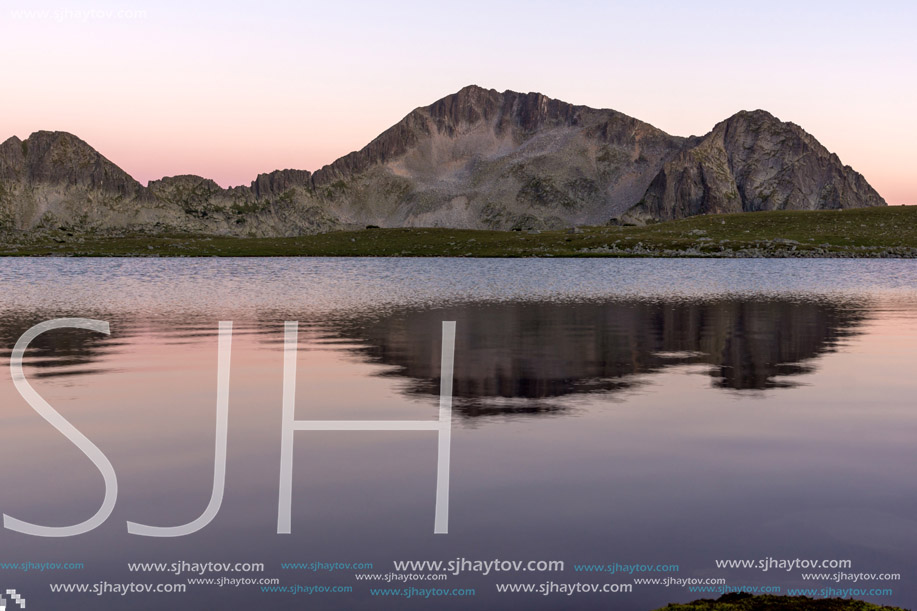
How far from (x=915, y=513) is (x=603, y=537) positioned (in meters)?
4.36

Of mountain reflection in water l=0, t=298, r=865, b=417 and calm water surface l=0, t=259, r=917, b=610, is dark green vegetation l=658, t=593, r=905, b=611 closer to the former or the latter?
calm water surface l=0, t=259, r=917, b=610

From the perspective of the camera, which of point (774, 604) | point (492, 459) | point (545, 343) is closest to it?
point (774, 604)

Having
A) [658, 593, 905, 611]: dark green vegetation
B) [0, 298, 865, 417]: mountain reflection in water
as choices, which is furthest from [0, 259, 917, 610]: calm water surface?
[658, 593, 905, 611]: dark green vegetation

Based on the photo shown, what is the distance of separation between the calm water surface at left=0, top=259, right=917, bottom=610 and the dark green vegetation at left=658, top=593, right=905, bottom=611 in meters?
0.74

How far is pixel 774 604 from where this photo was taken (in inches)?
296

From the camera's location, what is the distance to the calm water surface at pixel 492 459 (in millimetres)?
9344

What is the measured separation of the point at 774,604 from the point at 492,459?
21.7 ft

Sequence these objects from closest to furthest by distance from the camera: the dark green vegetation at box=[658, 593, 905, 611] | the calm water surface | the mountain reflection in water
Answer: the dark green vegetation at box=[658, 593, 905, 611]
the calm water surface
the mountain reflection in water

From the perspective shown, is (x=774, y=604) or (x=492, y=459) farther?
(x=492, y=459)

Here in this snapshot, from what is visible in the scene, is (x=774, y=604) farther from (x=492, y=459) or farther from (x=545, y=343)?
(x=545, y=343)

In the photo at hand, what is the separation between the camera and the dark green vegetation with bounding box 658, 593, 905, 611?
729 cm

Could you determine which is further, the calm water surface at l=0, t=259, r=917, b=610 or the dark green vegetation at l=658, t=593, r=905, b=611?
the calm water surface at l=0, t=259, r=917, b=610

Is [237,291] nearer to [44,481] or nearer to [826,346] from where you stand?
[826,346]

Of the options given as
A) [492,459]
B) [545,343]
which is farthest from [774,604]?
[545,343]
